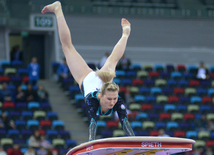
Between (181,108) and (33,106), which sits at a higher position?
(33,106)

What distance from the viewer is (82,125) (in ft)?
40.9

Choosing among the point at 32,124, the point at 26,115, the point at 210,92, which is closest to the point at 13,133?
the point at 32,124

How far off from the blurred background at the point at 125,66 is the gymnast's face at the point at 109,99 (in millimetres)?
5636

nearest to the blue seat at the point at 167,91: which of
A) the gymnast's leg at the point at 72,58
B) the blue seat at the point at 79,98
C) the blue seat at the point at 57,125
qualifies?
the blue seat at the point at 79,98

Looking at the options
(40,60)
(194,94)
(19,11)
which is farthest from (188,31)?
(19,11)

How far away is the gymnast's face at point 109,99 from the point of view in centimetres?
441

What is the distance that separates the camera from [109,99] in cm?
445

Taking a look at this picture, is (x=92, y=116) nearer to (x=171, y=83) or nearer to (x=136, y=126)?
(x=136, y=126)

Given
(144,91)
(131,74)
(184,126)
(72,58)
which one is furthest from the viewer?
(131,74)

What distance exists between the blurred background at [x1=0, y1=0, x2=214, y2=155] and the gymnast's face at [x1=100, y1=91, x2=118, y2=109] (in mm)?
5636

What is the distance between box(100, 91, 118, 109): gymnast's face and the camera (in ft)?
14.5

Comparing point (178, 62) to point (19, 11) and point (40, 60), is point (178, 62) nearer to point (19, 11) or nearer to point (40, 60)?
point (40, 60)

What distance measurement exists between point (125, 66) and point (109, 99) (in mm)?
9625

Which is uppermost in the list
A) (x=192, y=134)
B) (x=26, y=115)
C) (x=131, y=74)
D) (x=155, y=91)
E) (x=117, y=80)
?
(x=131, y=74)
